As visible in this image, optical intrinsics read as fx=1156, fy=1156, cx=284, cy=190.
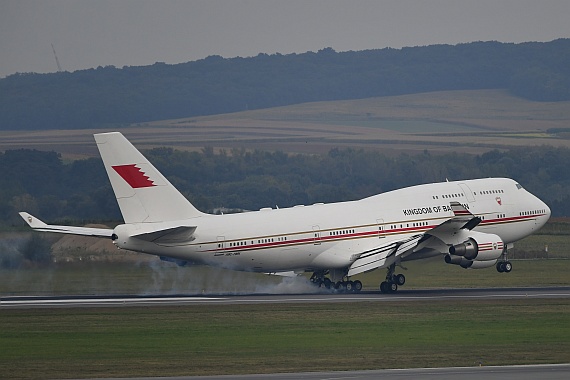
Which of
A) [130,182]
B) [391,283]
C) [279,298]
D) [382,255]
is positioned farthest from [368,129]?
[130,182]

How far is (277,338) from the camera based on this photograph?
40.2m

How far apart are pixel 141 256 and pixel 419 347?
2733cm

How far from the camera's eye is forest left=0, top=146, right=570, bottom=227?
84250 millimetres

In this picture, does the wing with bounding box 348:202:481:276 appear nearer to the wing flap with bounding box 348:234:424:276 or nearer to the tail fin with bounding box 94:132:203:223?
the wing flap with bounding box 348:234:424:276

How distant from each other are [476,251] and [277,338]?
18193 millimetres

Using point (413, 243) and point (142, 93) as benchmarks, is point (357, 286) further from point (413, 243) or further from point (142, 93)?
point (142, 93)

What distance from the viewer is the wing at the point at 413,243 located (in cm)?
5547

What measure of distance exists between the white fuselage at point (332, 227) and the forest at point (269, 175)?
2239cm

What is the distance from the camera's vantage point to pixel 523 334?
40844 mm

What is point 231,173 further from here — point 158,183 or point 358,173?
point 158,183

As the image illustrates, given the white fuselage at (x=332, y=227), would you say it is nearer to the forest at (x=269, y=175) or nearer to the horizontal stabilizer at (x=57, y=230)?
the horizontal stabilizer at (x=57, y=230)

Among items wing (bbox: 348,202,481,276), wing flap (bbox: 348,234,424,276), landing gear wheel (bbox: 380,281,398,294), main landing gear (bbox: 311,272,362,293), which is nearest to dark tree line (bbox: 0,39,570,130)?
main landing gear (bbox: 311,272,362,293)

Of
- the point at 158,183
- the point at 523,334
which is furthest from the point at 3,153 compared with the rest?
the point at 523,334

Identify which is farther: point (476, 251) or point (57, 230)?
point (476, 251)
